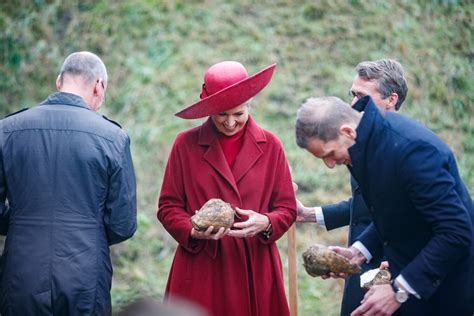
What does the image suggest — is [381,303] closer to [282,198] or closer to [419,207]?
[419,207]

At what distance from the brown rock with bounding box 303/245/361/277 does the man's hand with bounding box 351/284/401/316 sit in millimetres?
366

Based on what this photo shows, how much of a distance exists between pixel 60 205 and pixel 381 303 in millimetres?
1687

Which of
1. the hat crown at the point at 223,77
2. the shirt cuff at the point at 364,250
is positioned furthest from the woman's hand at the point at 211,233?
the hat crown at the point at 223,77

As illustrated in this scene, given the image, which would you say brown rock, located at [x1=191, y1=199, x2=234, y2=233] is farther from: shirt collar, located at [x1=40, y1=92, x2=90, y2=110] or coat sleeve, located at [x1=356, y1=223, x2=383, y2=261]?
shirt collar, located at [x1=40, y1=92, x2=90, y2=110]

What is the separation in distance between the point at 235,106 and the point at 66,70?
0.94 m

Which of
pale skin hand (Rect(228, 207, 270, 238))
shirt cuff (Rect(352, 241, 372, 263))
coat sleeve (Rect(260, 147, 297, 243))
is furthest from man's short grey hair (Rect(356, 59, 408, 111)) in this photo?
pale skin hand (Rect(228, 207, 270, 238))

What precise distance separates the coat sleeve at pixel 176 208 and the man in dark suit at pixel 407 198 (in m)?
1.02

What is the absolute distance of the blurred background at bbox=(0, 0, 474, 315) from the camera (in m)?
8.05

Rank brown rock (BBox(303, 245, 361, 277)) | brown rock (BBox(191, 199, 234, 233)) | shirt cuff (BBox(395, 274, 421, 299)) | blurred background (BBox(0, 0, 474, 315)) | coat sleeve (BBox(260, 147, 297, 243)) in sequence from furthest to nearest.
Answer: blurred background (BBox(0, 0, 474, 315)), coat sleeve (BBox(260, 147, 297, 243)), brown rock (BBox(191, 199, 234, 233)), brown rock (BBox(303, 245, 361, 277)), shirt cuff (BBox(395, 274, 421, 299))

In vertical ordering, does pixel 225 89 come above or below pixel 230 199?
above

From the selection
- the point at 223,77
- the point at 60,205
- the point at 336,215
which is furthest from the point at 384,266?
the point at 60,205

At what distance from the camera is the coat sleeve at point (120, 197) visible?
395 centimetres

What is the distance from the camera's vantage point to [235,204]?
157 inches

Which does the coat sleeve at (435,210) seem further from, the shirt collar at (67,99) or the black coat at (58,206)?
the shirt collar at (67,99)
